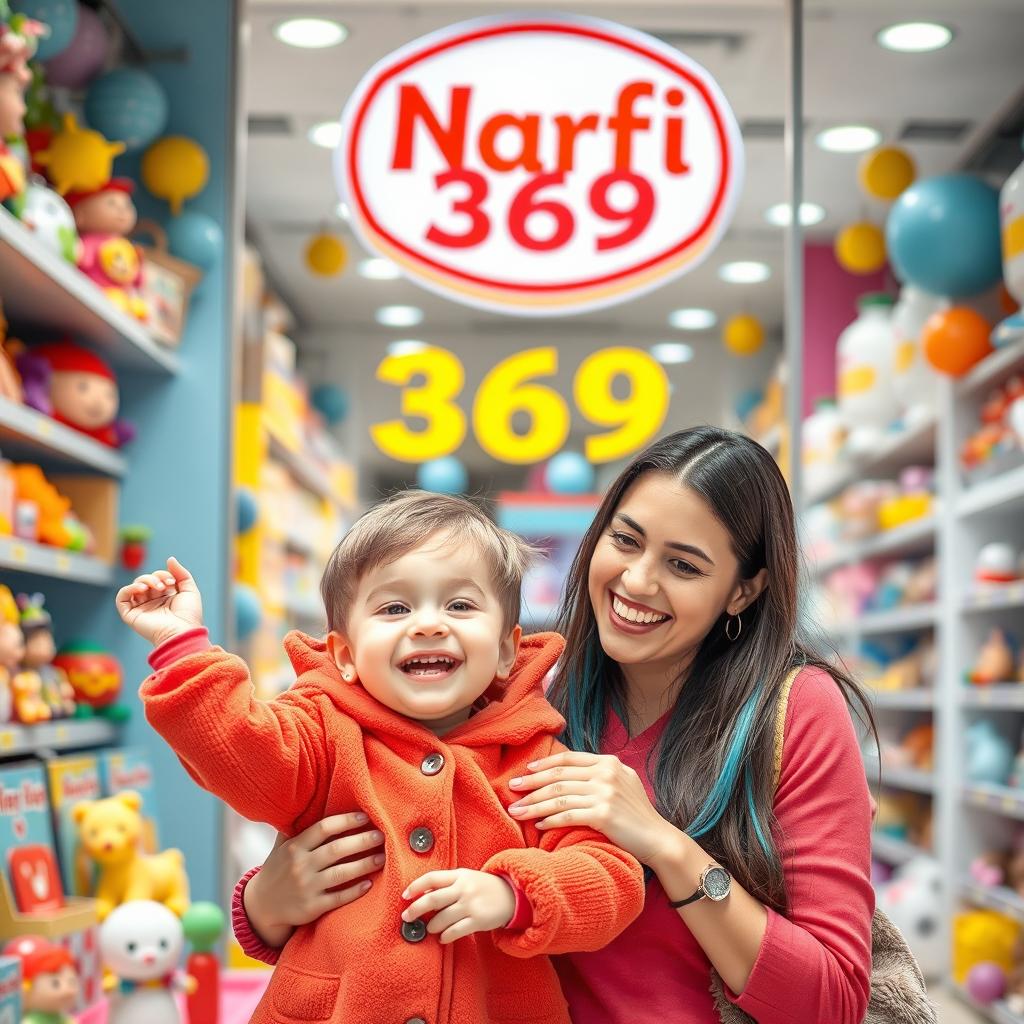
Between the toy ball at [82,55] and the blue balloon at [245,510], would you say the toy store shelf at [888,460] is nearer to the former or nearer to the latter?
the blue balloon at [245,510]

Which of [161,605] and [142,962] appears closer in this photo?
[161,605]

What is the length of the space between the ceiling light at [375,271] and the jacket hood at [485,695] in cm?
504

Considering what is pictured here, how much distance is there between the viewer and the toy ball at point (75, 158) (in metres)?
3.34

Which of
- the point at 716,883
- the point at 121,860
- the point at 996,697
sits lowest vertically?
the point at 121,860

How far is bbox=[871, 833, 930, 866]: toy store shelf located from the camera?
5.69m

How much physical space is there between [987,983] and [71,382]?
3118 mm

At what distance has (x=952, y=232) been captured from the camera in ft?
14.8

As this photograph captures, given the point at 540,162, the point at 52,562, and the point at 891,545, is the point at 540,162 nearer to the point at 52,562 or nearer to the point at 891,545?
the point at 52,562

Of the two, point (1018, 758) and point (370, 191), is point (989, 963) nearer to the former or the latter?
point (1018, 758)

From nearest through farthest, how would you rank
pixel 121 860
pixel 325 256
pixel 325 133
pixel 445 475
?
pixel 121 860 → pixel 325 256 → pixel 325 133 → pixel 445 475

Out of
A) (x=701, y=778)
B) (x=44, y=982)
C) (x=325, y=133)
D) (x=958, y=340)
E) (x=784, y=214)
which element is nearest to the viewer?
(x=701, y=778)

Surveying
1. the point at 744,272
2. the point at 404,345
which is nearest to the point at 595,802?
the point at 744,272

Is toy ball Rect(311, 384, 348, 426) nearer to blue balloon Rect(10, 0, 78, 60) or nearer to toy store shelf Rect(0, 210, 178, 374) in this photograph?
toy store shelf Rect(0, 210, 178, 374)

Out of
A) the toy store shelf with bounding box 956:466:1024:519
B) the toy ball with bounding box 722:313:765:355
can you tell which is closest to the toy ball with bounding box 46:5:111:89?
the toy store shelf with bounding box 956:466:1024:519
